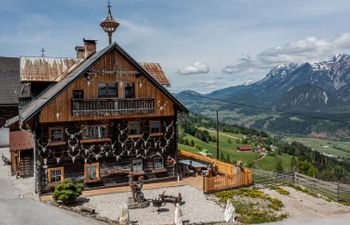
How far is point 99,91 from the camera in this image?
97.3 ft

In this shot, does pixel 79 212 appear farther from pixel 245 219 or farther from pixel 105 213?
pixel 245 219

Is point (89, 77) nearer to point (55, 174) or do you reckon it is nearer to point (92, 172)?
point (92, 172)

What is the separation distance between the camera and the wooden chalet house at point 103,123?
27828mm

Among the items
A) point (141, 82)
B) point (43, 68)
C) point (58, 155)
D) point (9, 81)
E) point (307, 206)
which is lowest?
point (307, 206)

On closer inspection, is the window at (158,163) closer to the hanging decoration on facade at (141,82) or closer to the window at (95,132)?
the window at (95,132)

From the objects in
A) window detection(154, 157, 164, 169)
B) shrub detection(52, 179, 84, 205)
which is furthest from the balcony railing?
shrub detection(52, 179, 84, 205)

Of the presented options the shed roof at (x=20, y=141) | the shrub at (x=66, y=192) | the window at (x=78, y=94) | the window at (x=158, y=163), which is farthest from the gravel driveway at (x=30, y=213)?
the window at (x=158, y=163)

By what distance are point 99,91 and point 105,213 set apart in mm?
9459

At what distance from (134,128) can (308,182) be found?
51.1ft

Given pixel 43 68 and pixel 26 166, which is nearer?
pixel 26 166


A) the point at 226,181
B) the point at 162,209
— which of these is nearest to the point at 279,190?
the point at 226,181

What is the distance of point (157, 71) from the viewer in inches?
1427

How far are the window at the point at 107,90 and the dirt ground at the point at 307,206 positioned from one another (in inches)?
550

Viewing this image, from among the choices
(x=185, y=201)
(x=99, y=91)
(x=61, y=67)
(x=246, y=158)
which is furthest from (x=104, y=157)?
(x=246, y=158)
